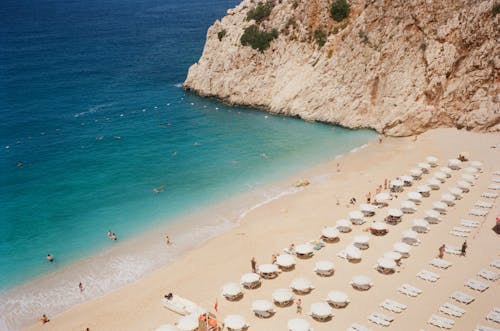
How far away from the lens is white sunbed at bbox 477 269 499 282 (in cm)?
2452

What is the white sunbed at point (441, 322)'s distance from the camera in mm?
21234

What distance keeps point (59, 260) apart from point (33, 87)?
159 ft

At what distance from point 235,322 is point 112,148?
3280 centimetres

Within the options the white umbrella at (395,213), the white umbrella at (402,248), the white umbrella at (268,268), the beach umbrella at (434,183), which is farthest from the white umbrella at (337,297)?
the beach umbrella at (434,183)

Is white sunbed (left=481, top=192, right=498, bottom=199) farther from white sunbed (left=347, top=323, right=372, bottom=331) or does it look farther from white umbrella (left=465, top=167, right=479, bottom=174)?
white sunbed (left=347, top=323, right=372, bottom=331)

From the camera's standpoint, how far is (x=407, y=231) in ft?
96.0

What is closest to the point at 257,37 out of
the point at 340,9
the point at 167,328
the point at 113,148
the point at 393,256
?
the point at 340,9

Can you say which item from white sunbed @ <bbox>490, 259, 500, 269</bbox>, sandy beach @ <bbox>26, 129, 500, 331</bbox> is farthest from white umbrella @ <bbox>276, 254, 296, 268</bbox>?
white sunbed @ <bbox>490, 259, 500, 269</bbox>

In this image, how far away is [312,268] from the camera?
27359 mm

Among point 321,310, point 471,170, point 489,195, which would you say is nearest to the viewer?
point 321,310

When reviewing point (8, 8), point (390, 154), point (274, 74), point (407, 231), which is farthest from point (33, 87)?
point (8, 8)

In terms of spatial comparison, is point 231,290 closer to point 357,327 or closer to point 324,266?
point 324,266

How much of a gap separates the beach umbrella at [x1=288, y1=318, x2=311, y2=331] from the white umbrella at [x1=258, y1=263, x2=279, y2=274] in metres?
4.94

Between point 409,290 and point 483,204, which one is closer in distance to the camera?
point 409,290
